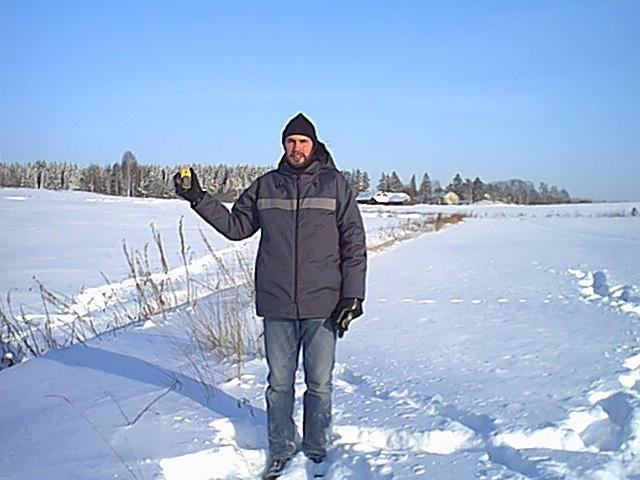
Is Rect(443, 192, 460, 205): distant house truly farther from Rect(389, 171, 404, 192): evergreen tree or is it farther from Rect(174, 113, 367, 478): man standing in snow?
Rect(174, 113, 367, 478): man standing in snow

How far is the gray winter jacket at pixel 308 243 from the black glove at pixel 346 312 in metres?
0.04

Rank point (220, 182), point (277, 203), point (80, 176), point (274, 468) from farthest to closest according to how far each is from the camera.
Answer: point (80, 176) < point (220, 182) < point (277, 203) < point (274, 468)

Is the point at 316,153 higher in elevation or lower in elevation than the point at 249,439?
higher

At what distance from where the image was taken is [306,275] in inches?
135

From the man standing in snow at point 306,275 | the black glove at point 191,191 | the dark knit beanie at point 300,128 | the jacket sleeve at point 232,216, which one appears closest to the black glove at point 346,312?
the man standing in snow at point 306,275

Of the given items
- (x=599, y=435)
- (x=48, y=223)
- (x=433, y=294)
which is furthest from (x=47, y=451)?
(x=48, y=223)

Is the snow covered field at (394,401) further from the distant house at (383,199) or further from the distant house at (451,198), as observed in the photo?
the distant house at (451,198)

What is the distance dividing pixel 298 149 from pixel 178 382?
204 cm

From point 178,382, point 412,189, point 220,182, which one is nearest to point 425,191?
point 412,189

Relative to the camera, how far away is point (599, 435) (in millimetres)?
3578

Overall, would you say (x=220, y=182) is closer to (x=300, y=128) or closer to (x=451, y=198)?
(x=451, y=198)

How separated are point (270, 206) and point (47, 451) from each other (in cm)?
177

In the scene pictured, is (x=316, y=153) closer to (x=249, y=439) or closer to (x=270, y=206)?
(x=270, y=206)

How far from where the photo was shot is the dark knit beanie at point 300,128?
3422mm
